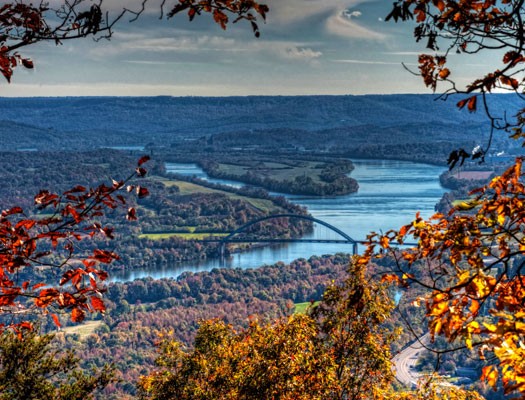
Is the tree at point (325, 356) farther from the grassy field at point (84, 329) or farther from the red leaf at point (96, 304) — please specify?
the grassy field at point (84, 329)

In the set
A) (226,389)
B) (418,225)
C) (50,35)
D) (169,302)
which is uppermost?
(50,35)

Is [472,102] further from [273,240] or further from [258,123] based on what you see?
[258,123]

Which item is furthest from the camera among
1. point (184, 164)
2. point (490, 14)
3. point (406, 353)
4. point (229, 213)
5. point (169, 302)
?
point (184, 164)

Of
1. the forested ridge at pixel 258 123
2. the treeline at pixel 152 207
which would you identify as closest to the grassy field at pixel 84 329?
the treeline at pixel 152 207

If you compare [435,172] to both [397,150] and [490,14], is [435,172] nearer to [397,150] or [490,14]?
[397,150]

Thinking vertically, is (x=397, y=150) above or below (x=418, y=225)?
below

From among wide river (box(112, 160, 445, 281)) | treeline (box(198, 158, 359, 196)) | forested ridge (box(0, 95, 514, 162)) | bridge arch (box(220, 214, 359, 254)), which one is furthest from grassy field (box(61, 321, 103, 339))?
forested ridge (box(0, 95, 514, 162))

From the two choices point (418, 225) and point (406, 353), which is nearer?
point (418, 225)

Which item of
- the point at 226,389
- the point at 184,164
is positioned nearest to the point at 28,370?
the point at 226,389

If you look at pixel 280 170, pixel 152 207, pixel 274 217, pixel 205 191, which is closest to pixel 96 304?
pixel 274 217
